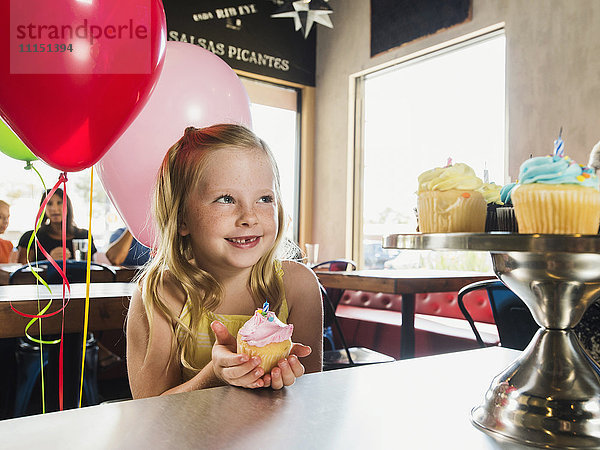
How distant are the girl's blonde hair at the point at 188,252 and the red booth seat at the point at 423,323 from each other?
8.10 feet

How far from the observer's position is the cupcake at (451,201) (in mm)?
831

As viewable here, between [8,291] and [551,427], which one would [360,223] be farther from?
[551,427]

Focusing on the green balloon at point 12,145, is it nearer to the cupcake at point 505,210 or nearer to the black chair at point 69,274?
the black chair at point 69,274

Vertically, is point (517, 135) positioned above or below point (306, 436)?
above

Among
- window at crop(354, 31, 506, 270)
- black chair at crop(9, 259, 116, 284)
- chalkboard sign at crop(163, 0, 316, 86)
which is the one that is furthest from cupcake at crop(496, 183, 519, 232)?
chalkboard sign at crop(163, 0, 316, 86)

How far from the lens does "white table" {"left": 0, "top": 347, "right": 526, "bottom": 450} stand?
52cm

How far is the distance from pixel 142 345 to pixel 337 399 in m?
0.55

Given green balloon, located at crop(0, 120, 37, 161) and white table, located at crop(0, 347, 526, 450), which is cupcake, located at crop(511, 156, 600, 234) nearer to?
white table, located at crop(0, 347, 526, 450)

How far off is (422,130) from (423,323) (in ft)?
7.36

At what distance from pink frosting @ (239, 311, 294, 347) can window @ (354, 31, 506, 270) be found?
3566 millimetres

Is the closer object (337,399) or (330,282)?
(337,399)

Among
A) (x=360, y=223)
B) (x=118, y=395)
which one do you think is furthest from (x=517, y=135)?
(x=118, y=395)

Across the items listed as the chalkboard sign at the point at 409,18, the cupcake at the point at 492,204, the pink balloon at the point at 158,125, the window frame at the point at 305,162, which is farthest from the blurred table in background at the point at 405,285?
the window frame at the point at 305,162

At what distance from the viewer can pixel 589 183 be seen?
2.17 feet
